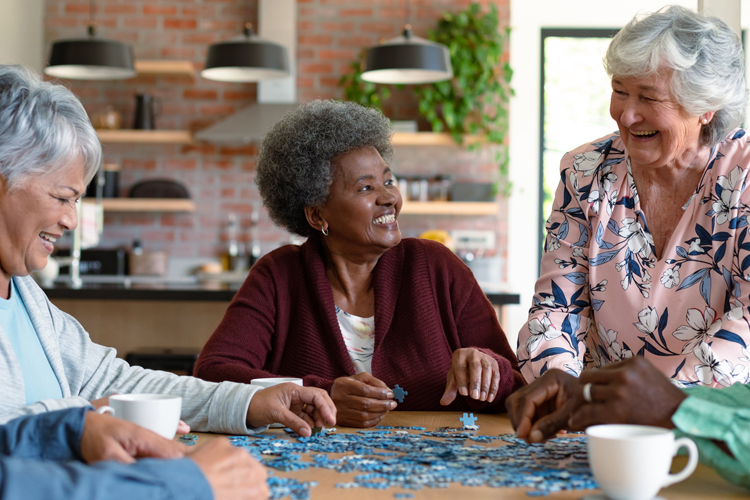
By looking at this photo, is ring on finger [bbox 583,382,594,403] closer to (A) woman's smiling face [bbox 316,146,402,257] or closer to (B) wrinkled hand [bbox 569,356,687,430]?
(B) wrinkled hand [bbox 569,356,687,430]

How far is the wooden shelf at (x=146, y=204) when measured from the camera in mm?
5727

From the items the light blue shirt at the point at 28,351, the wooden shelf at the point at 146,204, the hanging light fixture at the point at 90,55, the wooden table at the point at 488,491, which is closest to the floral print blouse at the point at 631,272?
the wooden table at the point at 488,491

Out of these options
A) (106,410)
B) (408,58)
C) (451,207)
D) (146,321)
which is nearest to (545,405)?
(106,410)

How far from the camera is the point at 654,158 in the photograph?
5.46ft

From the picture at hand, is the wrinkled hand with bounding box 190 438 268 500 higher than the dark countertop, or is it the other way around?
the wrinkled hand with bounding box 190 438 268 500

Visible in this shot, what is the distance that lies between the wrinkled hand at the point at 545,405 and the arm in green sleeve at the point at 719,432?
16 cm

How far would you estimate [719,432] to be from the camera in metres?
1.03

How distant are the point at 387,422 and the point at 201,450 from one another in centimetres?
62

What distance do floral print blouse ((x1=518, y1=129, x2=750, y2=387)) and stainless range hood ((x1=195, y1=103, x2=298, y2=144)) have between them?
4.11 m

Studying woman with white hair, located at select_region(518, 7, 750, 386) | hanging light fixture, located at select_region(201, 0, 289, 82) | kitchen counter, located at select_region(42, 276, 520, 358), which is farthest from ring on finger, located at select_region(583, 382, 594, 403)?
hanging light fixture, located at select_region(201, 0, 289, 82)

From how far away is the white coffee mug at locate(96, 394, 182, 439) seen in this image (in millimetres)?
1134

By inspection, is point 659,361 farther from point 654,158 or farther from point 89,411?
point 89,411

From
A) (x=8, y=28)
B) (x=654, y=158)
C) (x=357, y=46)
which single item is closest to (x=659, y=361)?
(x=654, y=158)

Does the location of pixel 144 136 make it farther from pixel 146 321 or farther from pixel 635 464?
pixel 635 464
